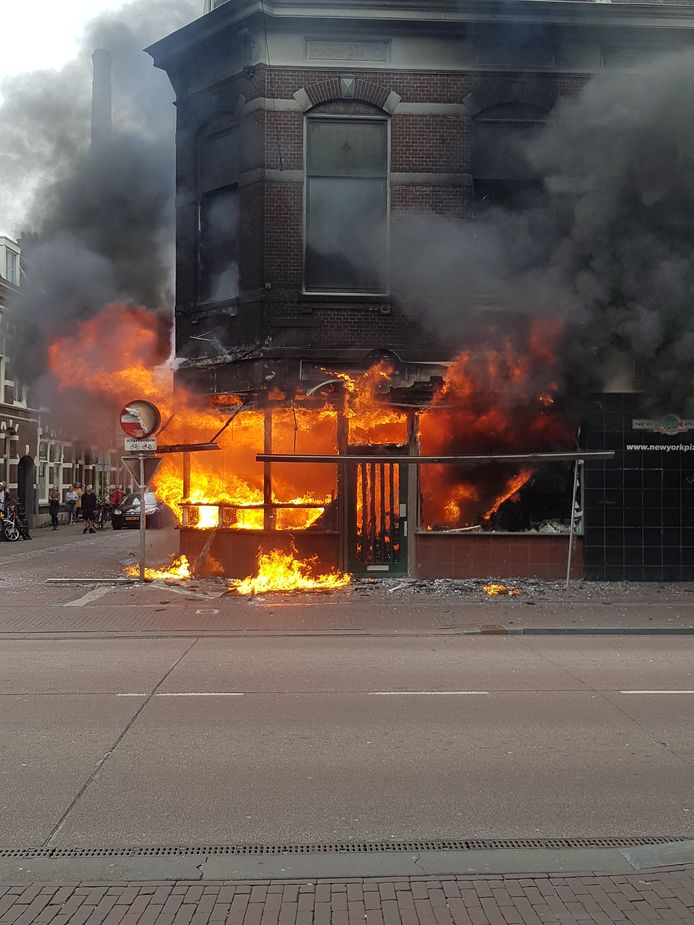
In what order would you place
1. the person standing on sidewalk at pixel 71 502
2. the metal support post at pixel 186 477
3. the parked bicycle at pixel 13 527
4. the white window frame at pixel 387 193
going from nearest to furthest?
the white window frame at pixel 387 193, the metal support post at pixel 186 477, the parked bicycle at pixel 13 527, the person standing on sidewalk at pixel 71 502

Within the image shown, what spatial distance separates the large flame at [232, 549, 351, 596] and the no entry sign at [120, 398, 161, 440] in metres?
2.57

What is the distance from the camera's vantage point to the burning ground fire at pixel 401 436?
12.6 meters

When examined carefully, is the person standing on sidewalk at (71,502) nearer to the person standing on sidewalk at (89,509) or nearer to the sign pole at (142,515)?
the person standing on sidewalk at (89,509)

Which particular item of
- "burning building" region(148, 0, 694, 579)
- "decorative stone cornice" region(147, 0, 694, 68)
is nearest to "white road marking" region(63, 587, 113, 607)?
"burning building" region(148, 0, 694, 579)

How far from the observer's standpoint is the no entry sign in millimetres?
12664

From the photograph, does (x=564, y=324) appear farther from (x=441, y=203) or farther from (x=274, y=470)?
(x=274, y=470)

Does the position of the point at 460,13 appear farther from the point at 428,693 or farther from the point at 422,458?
the point at 428,693

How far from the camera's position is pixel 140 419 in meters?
12.8

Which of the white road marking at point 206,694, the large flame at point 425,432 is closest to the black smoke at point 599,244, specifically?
the large flame at point 425,432

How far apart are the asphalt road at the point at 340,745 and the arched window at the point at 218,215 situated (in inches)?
284

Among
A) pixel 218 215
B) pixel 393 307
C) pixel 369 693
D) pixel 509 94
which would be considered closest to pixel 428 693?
pixel 369 693

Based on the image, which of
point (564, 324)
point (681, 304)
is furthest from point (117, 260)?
point (681, 304)

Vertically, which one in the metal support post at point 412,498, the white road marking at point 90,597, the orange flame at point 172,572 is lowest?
the white road marking at point 90,597

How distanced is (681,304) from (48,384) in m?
9.97
